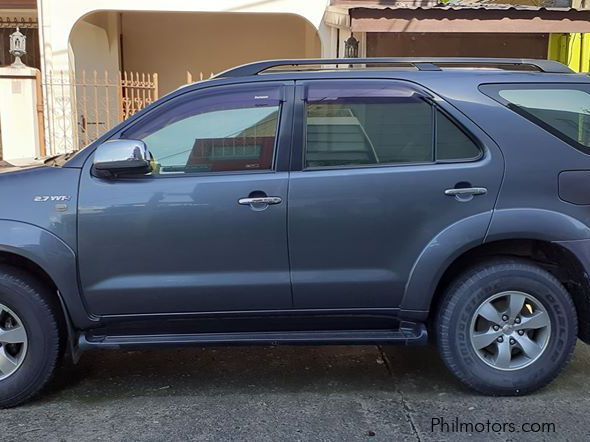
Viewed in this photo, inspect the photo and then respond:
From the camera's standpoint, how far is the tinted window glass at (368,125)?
3.83m

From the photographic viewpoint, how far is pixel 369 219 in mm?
3723

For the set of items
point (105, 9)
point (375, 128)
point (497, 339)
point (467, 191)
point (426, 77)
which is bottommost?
point (497, 339)

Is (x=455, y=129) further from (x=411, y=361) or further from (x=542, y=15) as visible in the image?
(x=542, y=15)

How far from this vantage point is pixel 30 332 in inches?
146

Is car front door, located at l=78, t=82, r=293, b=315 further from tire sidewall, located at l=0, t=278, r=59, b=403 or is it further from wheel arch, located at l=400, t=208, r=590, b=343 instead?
wheel arch, located at l=400, t=208, r=590, b=343

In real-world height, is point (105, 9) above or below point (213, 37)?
above

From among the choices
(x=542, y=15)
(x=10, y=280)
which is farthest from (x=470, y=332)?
(x=542, y=15)

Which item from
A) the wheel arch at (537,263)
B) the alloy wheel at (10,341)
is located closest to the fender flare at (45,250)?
the alloy wheel at (10,341)

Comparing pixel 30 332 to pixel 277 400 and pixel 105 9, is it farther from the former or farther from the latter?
pixel 105 9

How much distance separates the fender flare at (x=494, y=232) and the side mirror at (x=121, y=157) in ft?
5.46

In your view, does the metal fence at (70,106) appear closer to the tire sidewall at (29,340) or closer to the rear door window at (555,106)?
the tire sidewall at (29,340)

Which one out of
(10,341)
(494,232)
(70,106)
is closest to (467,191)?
(494,232)

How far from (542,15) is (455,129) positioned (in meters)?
4.93

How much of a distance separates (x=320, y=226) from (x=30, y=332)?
68.8 inches
